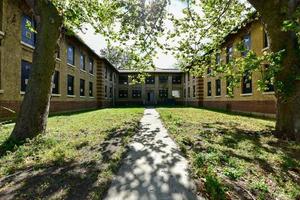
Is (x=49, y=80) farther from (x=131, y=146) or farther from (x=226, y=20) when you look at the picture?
(x=226, y=20)

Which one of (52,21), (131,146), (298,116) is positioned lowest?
(131,146)

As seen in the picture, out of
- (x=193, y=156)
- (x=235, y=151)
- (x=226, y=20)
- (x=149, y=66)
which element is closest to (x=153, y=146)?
(x=193, y=156)

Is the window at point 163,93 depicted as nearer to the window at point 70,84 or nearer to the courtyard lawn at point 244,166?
the window at point 70,84

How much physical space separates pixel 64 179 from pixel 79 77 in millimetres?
19714

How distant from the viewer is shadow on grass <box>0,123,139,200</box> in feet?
11.1

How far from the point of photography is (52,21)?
696cm

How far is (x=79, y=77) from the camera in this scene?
886 inches

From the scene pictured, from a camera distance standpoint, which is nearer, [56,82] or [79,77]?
[56,82]

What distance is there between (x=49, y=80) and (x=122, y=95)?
1468 inches

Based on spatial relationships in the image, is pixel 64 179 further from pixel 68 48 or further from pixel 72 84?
pixel 72 84

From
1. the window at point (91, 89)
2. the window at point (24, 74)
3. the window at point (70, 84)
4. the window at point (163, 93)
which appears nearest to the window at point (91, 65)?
the window at point (91, 89)

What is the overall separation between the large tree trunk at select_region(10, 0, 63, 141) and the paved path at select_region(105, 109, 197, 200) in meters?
3.20

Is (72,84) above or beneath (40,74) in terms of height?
above

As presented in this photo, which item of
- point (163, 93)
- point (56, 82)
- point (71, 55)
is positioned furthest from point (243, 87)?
point (163, 93)
